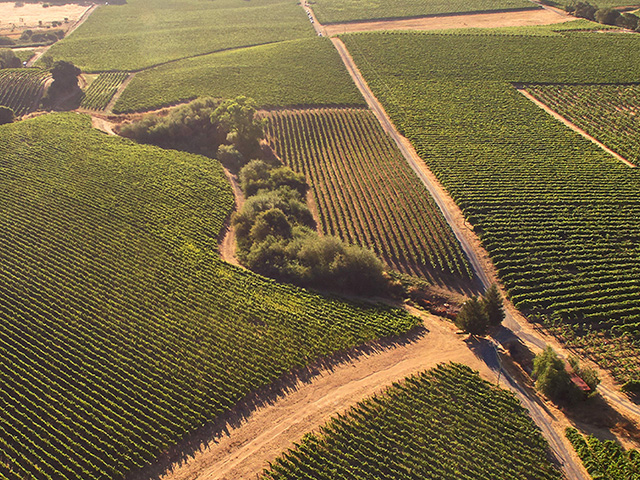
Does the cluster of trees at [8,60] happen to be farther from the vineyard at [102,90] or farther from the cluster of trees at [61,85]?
the vineyard at [102,90]

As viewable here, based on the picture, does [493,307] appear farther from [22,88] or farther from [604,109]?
[22,88]

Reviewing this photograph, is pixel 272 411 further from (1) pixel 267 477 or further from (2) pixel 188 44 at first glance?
(2) pixel 188 44

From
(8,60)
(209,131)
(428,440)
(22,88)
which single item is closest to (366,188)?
(209,131)

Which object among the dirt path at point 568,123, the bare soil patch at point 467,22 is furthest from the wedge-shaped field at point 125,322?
the bare soil patch at point 467,22

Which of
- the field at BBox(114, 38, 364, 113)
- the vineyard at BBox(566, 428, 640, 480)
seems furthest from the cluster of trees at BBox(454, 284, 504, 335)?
the field at BBox(114, 38, 364, 113)

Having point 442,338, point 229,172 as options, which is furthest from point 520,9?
point 442,338

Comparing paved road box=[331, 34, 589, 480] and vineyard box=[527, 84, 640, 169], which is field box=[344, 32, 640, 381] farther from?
vineyard box=[527, 84, 640, 169]
